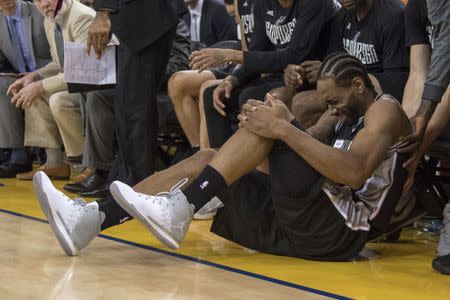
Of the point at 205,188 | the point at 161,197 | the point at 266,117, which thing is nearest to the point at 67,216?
the point at 161,197

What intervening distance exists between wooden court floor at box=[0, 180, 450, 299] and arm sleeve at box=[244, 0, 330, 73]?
41.6 inches

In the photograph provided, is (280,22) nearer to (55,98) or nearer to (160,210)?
(160,210)

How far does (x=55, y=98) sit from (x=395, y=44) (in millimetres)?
2725

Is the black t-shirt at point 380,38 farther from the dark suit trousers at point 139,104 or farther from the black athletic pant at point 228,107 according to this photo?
the dark suit trousers at point 139,104

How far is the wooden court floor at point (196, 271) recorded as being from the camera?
128 inches

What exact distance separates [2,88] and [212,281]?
4.04m

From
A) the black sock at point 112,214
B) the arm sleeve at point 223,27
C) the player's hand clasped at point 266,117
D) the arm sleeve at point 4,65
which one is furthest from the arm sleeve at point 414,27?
the arm sleeve at point 4,65

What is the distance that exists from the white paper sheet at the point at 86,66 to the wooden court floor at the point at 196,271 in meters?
1.45

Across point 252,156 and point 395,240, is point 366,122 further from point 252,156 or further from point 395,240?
point 395,240

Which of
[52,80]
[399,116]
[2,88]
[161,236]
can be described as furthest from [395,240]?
[2,88]

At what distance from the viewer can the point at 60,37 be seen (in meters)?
6.68

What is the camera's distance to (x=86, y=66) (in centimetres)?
581

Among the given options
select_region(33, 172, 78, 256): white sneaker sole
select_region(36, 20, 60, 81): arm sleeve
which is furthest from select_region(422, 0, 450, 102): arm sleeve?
select_region(36, 20, 60, 81): arm sleeve

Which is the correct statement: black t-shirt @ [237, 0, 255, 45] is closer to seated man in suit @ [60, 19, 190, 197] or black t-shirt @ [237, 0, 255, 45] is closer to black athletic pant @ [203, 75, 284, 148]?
black athletic pant @ [203, 75, 284, 148]
